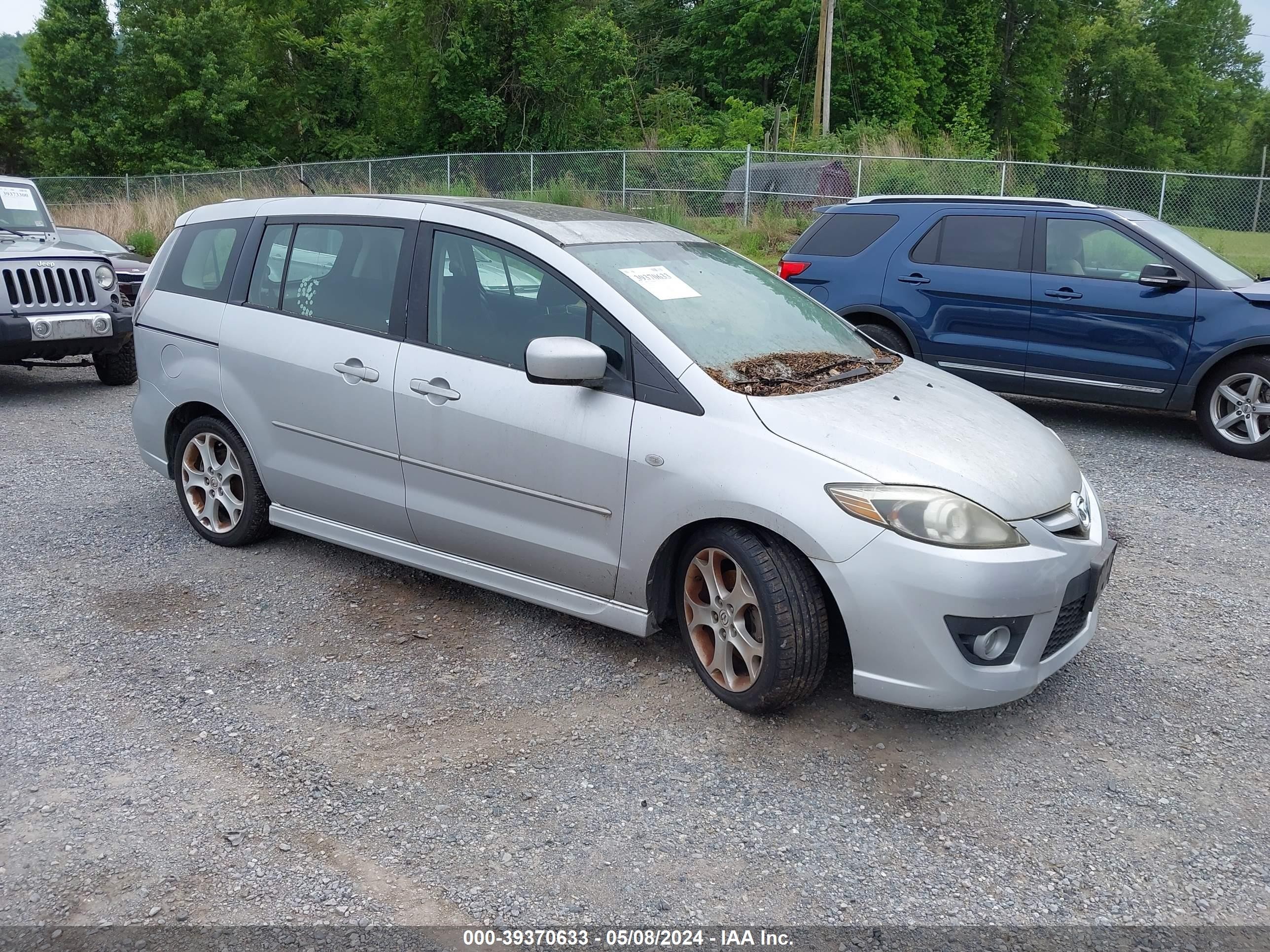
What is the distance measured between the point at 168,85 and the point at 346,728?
44387mm

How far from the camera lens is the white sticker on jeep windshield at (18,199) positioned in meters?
10.8

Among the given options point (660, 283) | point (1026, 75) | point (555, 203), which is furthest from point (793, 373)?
point (1026, 75)

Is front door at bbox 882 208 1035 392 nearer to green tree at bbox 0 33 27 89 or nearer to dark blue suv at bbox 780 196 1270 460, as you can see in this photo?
dark blue suv at bbox 780 196 1270 460

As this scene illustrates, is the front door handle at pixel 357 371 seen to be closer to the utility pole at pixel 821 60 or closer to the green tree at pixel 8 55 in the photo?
the utility pole at pixel 821 60

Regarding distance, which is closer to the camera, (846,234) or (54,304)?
(846,234)

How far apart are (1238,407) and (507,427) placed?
6019 millimetres

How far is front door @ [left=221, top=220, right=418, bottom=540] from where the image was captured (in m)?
4.69

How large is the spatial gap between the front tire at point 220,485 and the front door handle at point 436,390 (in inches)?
51.5

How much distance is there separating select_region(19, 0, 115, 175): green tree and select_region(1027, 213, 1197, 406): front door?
42704mm

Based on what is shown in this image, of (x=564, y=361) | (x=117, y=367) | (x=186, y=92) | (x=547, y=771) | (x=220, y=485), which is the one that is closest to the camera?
(x=547, y=771)

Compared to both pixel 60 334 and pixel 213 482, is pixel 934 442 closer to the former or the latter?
pixel 213 482

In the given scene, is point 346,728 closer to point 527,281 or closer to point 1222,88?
point 527,281

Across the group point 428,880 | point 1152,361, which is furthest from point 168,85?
point 428,880

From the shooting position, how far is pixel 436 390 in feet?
14.5
